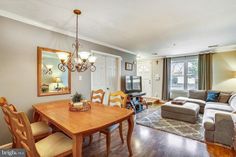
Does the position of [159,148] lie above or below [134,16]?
below

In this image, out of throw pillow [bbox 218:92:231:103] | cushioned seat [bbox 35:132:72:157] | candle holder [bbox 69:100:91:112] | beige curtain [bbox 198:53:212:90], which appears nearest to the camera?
cushioned seat [bbox 35:132:72:157]

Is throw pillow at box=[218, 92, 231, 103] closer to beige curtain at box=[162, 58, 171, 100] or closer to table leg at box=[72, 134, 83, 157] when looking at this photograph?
beige curtain at box=[162, 58, 171, 100]

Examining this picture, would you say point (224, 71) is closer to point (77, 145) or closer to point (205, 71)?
point (205, 71)

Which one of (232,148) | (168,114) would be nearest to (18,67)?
(168,114)

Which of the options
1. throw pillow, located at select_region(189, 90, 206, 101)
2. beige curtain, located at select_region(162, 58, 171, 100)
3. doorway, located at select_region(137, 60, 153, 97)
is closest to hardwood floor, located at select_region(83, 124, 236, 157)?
throw pillow, located at select_region(189, 90, 206, 101)

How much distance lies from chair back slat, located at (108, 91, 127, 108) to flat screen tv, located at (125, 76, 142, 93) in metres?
2.14

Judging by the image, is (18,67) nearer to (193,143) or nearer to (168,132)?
(168,132)

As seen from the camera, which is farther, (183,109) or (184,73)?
(184,73)

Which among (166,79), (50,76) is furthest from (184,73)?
(50,76)

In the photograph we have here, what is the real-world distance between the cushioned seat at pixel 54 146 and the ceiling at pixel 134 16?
1975 millimetres

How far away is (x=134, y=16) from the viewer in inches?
89.7

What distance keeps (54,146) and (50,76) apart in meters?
1.76

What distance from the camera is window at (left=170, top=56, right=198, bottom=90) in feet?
18.1

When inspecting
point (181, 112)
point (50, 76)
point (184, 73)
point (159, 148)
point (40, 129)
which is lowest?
point (159, 148)
